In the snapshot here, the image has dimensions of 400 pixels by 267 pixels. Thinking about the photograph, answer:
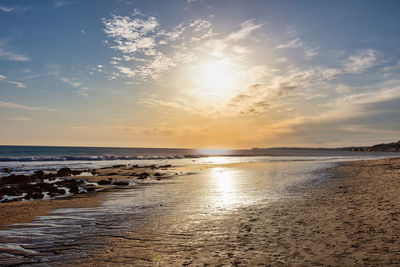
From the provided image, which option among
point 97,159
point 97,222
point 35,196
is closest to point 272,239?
point 97,222

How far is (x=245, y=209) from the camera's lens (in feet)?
43.9

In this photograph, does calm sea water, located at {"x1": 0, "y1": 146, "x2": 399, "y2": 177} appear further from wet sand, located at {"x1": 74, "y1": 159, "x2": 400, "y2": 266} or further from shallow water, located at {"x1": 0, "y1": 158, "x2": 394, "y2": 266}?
wet sand, located at {"x1": 74, "y1": 159, "x2": 400, "y2": 266}

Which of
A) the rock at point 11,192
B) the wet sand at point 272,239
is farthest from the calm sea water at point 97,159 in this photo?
the wet sand at point 272,239

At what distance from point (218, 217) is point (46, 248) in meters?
6.96

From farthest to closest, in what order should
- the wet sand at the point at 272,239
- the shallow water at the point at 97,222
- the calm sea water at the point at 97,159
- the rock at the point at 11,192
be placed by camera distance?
the calm sea water at the point at 97,159
the rock at the point at 11,192
the shallow water at the point at 97,222
the wet sand at the point at 272,239

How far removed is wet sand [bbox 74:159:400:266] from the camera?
7078 mm

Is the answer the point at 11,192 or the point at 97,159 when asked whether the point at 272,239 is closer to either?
the point at 11,192

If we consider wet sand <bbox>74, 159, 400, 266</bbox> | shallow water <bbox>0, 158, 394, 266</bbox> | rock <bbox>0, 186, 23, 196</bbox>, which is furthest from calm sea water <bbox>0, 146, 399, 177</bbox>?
wet sand <bbox>74, 159, 400, 266</bbox>

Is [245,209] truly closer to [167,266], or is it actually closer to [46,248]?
[167,266]

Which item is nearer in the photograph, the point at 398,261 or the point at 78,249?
the point at 398,261

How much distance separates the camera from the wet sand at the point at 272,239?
7078mm

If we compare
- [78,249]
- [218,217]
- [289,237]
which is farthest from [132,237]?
[289,237]

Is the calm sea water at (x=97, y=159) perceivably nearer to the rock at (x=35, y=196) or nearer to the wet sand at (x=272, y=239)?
the rock at (x=35, y=196)

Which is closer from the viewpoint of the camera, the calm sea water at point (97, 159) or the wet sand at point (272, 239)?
the wet sand at point (272, 239)
